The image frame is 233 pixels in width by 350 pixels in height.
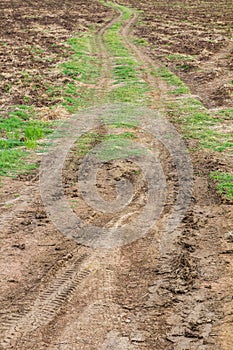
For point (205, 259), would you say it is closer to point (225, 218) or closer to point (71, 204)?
point (225, 218)

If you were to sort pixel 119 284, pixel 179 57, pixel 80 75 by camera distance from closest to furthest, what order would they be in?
pixel 119 284 → pixel 80 75 → pixel 179 57

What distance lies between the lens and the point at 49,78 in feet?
76.5

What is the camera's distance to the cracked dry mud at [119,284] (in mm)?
6672

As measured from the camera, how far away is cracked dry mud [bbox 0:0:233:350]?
6.67 m

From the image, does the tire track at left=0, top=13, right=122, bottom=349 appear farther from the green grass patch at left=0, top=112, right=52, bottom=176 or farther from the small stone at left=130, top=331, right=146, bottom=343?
the green grass patch at left=0, top=112, right=52, bottom=176

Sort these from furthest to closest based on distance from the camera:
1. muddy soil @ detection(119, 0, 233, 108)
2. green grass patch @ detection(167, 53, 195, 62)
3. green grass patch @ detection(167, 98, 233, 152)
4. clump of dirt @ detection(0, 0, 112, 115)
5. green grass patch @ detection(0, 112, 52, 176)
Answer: green grass patch @ detection(167, 53, 195, 62) < muddy soil @ detection(119, 0, 233, 108) < clump of dirt @ detection(0, 0, 112, 115) < green grass patch @ detection(167, 98, 233, 152) < green grass patch @ detection(0, 112, 52, 176)

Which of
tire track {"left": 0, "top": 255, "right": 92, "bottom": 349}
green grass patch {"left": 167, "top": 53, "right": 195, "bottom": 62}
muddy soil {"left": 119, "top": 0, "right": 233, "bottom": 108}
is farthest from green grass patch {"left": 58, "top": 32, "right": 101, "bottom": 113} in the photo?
tire track {"left": 0, "top": 255, "right": 92, "bottom": 349}

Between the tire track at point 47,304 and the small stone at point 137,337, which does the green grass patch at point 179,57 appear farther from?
the small stone at point 137,337

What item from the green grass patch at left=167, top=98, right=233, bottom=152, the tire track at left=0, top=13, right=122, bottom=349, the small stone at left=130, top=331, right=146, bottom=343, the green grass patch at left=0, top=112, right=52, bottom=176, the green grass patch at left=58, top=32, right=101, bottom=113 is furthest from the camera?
the green grass patch at left=58, top=32, right=101, bottom=113

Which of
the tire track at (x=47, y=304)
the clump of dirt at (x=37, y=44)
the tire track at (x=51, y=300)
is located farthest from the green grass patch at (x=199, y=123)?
the tire track at (x=47, y=304)

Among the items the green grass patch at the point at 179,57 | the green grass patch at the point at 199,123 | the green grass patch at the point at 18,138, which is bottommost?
the green grass patch at the point at 179,57

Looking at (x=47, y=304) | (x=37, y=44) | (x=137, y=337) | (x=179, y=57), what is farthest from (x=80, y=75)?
(x=137, y=337)

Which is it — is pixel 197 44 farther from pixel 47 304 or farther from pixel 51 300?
pixel 47 304

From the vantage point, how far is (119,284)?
7852mm
